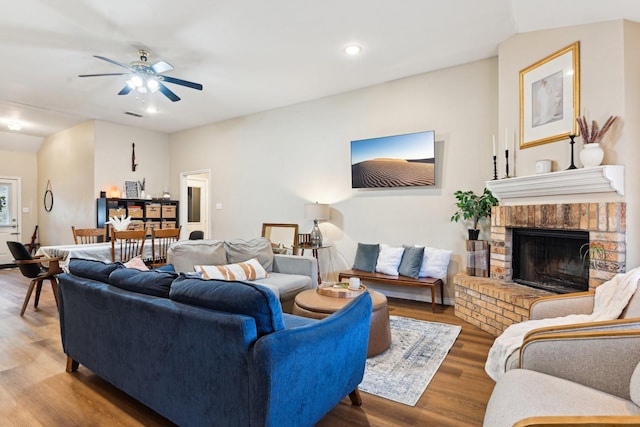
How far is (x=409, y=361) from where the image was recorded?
256 cm

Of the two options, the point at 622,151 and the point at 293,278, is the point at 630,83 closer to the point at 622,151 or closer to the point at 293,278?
the point at 622,151

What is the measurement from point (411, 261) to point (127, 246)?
3.35 meters

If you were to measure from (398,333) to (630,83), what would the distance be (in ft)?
8.78

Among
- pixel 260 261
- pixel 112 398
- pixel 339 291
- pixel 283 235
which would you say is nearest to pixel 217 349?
pixel 112 398

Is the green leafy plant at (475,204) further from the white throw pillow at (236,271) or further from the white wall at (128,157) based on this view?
the white wall at (128,157)

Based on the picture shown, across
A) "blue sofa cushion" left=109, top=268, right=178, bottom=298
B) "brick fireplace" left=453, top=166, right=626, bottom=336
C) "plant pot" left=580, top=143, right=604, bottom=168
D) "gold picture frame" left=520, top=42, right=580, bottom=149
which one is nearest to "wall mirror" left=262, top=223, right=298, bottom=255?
"brick fireplace" left=453, top=166, right=626, bottom=336

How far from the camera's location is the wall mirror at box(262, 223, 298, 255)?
5167mm

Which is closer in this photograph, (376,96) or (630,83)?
(630,83)

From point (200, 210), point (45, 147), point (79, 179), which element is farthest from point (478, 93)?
point (45, 147)

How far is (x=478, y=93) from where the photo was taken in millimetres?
3938

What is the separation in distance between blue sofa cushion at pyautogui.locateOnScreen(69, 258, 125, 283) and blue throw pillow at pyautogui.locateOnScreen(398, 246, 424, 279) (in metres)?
3.00

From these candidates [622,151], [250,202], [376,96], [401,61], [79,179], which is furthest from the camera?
[79,179]

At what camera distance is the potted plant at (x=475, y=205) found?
372 centimetres

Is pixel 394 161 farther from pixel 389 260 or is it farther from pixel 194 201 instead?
pixel 194 201
